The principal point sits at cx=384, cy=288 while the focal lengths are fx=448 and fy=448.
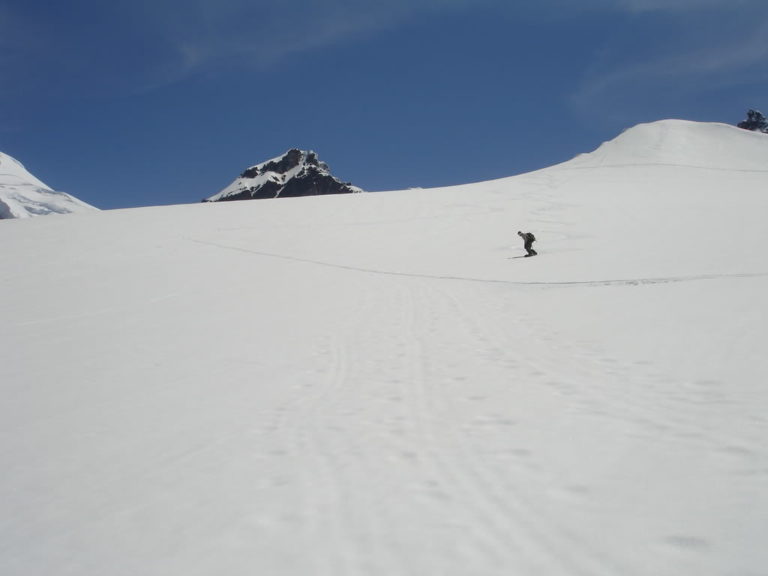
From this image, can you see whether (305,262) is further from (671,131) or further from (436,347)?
(671,131)

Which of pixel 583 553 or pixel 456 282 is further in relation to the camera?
pixel 456 282

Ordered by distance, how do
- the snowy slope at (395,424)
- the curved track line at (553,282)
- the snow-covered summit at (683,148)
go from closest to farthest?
the snowy slope at (395,424)
the curved track line at (553,282)
the snow-covered summit at (683,148)

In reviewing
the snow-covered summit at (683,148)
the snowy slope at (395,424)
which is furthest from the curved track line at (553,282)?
the snow-covered summit at (683,148)

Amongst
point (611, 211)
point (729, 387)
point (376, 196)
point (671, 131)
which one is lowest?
point (729, 387)

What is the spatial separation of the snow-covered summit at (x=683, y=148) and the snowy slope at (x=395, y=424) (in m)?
38.6

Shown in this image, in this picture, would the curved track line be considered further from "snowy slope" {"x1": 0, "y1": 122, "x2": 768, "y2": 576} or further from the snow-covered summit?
the snow-covered summit

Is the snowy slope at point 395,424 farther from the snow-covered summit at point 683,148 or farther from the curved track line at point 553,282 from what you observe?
the snow-covered summit at point 683,148

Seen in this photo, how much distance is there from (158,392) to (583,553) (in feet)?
14.8

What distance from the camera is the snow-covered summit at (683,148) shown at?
1692 inches

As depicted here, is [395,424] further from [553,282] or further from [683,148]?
[683,148]

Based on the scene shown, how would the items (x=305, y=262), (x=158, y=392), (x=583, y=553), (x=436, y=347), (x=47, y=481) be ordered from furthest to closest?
(x=305, y=262)
(x=436, y=347)
(x=158, y=392)
(x=47, y=481)
(x=583, y=553)

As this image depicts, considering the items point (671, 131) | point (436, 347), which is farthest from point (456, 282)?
point (671, 131)

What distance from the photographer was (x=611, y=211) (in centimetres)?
2262

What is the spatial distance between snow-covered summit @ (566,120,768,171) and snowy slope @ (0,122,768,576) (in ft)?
127
